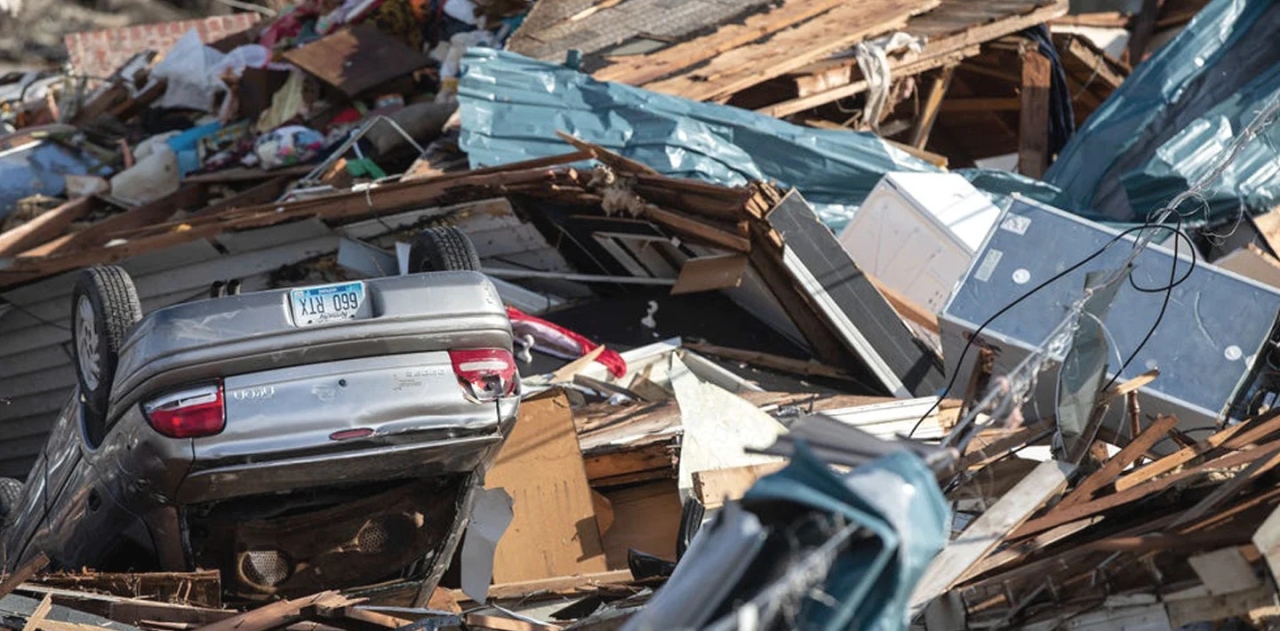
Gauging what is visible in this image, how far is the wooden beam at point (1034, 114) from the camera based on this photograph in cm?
1432

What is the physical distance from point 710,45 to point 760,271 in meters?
3.95

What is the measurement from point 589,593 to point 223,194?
7.53 m

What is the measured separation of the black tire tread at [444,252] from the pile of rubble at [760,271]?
3.73 ft

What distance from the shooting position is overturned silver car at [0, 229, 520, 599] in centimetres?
589

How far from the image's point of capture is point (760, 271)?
10.1 m

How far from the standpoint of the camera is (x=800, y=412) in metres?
8.62

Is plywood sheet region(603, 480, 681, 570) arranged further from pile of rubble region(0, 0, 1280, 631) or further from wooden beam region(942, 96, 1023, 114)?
wooden beam region(942, 96, 1023, 114)

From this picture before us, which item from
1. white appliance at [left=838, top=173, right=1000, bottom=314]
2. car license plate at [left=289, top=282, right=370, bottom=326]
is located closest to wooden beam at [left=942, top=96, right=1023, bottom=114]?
white appliance at [left=838, top=173, right=1000, bottom=314]

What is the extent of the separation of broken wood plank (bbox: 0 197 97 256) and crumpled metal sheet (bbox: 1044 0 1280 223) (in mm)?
7423

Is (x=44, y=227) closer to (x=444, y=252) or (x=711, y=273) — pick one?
(x=711, y=273)

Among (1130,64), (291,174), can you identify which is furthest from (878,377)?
(1130,64)

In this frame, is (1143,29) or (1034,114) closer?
(1034,114)

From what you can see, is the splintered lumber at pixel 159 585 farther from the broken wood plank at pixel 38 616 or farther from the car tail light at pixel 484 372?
the car tail light at pixel 484 372

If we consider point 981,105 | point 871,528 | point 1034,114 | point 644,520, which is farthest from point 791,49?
point 871,528
